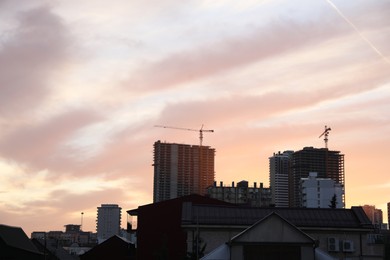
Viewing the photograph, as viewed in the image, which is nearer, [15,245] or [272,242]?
[272,242]

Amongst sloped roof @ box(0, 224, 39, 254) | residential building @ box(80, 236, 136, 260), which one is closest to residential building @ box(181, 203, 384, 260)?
residential building @ box(80, 236, 136, 260)

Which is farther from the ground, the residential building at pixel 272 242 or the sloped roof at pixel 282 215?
the sloped roof at pixel 282 215

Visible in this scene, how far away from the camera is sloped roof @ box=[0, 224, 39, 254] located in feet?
298

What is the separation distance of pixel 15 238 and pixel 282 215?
149ft

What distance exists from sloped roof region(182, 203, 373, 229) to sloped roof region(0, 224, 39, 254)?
31272 millimetres

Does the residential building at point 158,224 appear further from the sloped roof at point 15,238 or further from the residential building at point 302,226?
the sloped roof at point 15,238

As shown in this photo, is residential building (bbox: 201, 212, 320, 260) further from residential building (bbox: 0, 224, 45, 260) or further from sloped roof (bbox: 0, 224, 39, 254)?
sloped roof (bbox: 0, 224, 39, 254)

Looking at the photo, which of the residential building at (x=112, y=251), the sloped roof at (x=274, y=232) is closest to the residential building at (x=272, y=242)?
the sloped roof at (x=274, y=232)

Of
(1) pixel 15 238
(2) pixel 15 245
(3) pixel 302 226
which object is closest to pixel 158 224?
(3) pixel 302 226

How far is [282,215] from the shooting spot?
2864 inches

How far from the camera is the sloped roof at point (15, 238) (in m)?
90.8

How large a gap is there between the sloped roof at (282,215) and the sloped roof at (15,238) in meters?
31.3

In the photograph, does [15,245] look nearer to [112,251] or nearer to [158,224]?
[112,251]

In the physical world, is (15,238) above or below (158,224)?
below
